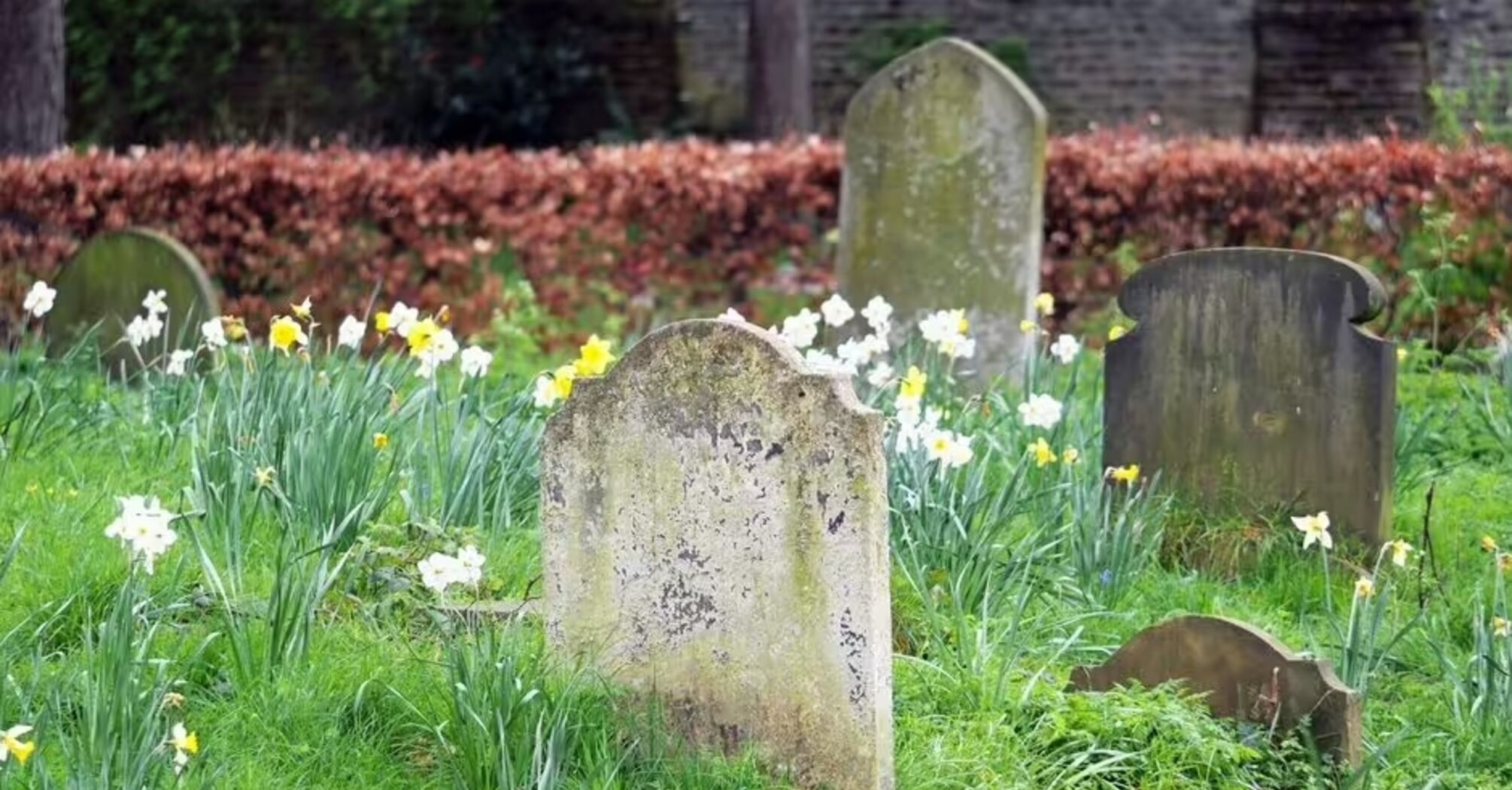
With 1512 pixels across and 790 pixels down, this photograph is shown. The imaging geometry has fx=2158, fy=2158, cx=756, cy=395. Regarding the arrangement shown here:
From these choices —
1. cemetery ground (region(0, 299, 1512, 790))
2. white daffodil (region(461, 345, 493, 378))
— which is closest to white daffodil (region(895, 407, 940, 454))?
cemetery ground (region(0, 299, 1512, 790))

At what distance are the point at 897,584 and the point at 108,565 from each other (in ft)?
5.73

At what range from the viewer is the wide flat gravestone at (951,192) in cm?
866

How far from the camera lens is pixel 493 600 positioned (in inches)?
189

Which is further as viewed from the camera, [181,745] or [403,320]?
[403,320]

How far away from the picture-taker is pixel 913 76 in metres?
8.89

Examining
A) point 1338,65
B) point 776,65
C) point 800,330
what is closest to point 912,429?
point 800,330

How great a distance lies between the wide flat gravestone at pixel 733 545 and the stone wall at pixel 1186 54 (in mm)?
14196

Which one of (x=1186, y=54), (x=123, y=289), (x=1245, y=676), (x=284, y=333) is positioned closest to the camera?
(x=1245, y=676)

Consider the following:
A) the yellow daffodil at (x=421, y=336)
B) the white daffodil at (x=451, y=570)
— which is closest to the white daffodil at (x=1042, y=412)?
the yellow daffodil at (x=421, y=336)

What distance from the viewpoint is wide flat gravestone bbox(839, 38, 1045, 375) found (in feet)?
28.4

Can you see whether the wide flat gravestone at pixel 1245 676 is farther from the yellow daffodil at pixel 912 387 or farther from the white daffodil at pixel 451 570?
the white daffodil at pixel 451 570

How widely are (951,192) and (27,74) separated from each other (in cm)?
552

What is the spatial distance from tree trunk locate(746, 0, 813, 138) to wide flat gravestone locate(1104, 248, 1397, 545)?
10162 millimetres

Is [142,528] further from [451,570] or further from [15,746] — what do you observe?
[15,746]
